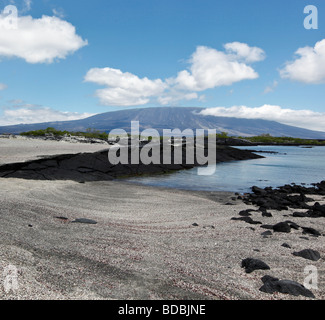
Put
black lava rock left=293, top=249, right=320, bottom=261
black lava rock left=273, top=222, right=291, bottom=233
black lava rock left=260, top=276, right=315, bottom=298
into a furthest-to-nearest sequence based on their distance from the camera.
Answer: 1. black lava rock left=273, top=222, right=291, bottom=233
2. black lava rock left=293, top=249, right=320, bottom=261
3. black lava rock left=260, top=276, right=315, bottom=298

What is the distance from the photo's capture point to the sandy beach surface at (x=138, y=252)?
3.89 meters

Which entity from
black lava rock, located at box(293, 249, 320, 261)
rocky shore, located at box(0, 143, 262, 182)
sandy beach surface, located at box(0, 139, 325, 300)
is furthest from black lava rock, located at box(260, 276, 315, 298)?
rocky shore, located at box(0, 143, 262, 182)

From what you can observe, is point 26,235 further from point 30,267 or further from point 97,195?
point 97,195

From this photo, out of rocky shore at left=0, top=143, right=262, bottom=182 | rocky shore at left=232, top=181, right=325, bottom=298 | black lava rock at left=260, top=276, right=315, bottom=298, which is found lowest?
rocky shore at left=232, top=181, right=325, bottom=298

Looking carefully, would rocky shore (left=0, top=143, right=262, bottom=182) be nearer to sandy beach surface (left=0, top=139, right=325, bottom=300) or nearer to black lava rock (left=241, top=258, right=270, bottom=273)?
sandy beach surface (left=0, top=139, right=325, bottom=300)

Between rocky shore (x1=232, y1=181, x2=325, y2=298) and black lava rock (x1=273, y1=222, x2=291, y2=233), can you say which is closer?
rocky shore (x1=232, y1=181, x2=325, y2=298)

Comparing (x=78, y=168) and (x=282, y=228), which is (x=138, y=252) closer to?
(x=282, y=228)

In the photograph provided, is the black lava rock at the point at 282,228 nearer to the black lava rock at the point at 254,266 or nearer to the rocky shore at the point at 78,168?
the black lava rock at the point at 254,266

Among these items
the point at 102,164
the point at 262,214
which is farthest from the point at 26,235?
the point at 102,164

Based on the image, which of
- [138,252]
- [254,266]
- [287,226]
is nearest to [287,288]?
[254,266]

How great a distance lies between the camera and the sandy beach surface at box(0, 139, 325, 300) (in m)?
3.89

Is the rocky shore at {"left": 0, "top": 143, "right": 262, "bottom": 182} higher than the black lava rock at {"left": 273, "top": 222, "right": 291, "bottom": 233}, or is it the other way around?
the rocky shore at {"left": 0, "top": 143, "right": 262, "bottom": 182}

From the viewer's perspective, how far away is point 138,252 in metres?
5.37
